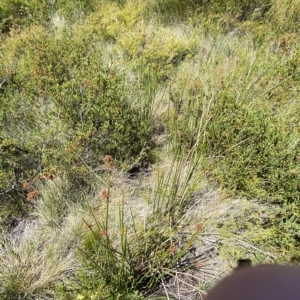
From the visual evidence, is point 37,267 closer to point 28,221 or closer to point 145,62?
point 28,221

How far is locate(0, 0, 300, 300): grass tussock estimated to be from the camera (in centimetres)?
177

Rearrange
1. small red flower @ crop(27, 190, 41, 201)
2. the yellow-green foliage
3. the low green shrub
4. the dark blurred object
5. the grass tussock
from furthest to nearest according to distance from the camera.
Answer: the yellow-green foliage, the low green shrub, small red flower @ crop(27, 190, 41, 201), the grass tussock, the dark blurred object

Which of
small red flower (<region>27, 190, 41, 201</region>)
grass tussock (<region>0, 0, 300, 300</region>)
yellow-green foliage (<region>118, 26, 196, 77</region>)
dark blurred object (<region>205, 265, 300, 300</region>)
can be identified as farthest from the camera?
yellow-green foliage (<region>118, 26, 196, 77</region>)

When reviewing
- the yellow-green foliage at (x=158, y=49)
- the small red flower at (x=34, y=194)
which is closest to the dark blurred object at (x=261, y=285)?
the small red flower at (x=34, y=194)

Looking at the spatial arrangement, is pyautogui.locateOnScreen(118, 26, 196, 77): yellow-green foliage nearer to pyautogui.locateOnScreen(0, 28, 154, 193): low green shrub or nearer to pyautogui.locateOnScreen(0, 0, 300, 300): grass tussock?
pyautogui.locateOnScreen(0, 0, 300, 300): grass tussock

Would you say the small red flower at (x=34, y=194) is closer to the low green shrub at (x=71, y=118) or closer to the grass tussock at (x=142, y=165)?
the grass tussock at (x=142, y=165)

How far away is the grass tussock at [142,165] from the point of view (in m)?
1.77

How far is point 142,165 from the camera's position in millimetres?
2510

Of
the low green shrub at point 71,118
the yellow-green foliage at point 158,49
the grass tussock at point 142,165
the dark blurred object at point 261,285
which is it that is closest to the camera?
the dark blurred object at point 261,285

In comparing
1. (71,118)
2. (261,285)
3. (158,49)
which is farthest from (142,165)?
(261,285)

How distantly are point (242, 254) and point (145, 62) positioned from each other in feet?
7.43

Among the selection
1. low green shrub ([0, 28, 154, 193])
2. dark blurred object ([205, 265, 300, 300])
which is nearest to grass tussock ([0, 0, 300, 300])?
low green shrub ([0, 28, 154, 193])

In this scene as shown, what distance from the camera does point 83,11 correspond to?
4180 millimetres

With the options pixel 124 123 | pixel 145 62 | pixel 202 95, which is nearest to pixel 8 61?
pixel 145 62
